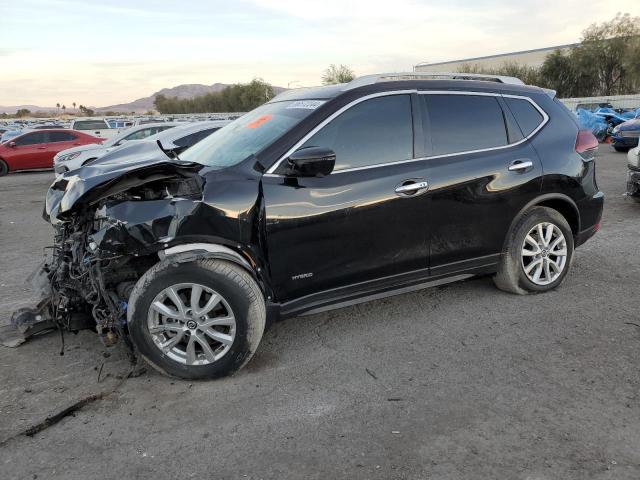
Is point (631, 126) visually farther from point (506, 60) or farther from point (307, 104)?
point (506, 60)

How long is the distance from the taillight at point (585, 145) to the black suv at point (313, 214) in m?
0.03

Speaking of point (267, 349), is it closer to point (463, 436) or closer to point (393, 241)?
point (393, 241)

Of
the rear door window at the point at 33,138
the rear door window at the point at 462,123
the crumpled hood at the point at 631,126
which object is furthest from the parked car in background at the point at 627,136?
A: the rear door window at the point at 33,138

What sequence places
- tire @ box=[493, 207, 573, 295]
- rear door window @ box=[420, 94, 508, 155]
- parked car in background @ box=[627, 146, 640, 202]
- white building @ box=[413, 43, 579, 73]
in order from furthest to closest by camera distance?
white building @ box=[413, 43, 579, 73], parked car in background @ box=[627, 146, 640, 202], tire @ box=[493, 207, 573, 295], rear door window @ box=[420, 94, 508, 155]

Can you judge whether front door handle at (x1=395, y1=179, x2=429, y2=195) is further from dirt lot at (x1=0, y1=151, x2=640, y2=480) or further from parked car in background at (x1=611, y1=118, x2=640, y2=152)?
parked car in background at (x1=611, y1=118, x2=640, y2=152)

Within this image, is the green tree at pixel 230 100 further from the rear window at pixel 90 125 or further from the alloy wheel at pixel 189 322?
the alloy wheel at pixel 189 322

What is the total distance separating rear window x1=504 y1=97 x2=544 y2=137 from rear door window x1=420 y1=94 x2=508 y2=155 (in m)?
0.16

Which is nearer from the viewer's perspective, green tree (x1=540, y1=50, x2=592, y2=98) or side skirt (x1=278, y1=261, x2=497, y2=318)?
side skirt (x1=278, y1=261, x2=497, y2=318)

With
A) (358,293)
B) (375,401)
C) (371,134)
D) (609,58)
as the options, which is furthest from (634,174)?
(609,58)

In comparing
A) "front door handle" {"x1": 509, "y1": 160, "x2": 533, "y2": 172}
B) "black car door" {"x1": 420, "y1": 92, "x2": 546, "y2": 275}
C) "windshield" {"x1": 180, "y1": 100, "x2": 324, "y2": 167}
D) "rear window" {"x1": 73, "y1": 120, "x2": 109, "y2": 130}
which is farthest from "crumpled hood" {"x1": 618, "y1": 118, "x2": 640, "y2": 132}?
"rear window" {"x1": 73, "y1": 120, "x2": 109, "y2": 130}

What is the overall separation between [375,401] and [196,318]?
48.1 inches

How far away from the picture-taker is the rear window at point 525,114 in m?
4.65

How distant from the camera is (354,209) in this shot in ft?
12.5

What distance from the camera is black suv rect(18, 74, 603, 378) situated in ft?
11.3
